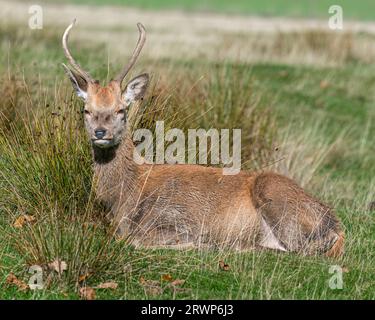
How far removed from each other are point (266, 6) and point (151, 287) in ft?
141

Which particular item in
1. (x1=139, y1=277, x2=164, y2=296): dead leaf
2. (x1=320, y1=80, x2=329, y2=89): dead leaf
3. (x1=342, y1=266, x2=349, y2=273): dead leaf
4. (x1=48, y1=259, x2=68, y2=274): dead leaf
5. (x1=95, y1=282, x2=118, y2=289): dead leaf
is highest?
(x1=320, y1=80, x2=329, y2=89): dead leaf

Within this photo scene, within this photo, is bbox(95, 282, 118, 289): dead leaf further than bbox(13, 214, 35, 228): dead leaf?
No

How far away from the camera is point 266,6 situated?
49.3m

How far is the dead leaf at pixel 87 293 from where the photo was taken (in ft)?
24.0

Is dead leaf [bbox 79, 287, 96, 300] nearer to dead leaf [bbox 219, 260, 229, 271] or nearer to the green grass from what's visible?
dead leaf [bbox 219, 260, 229, 271]

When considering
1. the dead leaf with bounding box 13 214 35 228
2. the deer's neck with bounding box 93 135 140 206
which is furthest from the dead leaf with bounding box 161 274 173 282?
the deer's neck with bounding box 93 135 140 206

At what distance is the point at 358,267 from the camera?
27.4 feet

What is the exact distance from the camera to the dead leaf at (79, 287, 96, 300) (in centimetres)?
730

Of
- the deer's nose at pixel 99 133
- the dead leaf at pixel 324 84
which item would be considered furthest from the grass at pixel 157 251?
the dead leaf at pixel 324 84

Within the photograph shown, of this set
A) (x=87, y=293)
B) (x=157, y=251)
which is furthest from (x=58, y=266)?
(x=157, y=251)

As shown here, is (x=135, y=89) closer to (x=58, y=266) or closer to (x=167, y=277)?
(x=167, y=277)

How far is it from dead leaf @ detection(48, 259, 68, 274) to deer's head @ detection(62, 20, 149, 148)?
1547mm

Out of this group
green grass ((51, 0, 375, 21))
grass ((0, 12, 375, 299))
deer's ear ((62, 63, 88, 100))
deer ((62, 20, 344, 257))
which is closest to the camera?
grass ((0, 12, 375, 299))

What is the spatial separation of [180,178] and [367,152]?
20.6ft
